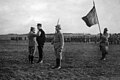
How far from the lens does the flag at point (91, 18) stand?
43.8 ft

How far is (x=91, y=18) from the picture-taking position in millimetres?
13398

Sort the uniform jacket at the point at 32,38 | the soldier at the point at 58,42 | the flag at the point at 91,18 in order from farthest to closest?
the flag at the point at 91,18 → the uniform jacket at the point at 32,38 → the soldier at the point at 58,42

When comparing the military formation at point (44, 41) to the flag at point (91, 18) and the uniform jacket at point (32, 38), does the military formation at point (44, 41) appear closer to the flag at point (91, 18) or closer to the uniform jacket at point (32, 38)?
the uniform jacket at point (32, 38)

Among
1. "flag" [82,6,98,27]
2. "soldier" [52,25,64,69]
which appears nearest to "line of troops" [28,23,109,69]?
"soldier" [52,25,64,69]

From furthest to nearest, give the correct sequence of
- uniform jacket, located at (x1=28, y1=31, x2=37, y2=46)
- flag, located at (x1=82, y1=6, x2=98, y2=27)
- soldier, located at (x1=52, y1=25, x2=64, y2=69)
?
1. flag, located at (x1=82, y1=6, x2=98, y2=27)
2. uniform jacket, located at (x1=28, y1=31, x2=37, y2=46)
3. soldier, located at (x1=52, y1=25, x2=64, y2=69)

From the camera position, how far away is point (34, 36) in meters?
11.4

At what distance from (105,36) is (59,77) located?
19.7 ft

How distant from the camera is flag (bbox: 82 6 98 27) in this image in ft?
43.8

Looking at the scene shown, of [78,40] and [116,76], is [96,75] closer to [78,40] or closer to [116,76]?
[116,76]

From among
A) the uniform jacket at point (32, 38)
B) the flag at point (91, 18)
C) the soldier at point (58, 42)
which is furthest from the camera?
the flag at point (91, 18)

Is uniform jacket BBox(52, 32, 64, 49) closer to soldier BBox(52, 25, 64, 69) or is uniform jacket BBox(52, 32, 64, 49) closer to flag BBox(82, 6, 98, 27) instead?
soldier BBox(52, 25, 64, 69)

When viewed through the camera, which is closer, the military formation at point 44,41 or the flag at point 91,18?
the military formation at point 44,41

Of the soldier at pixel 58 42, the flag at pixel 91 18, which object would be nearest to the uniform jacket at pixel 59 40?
the soldier at pixel 58 42

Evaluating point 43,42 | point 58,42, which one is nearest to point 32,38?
point 43,42
